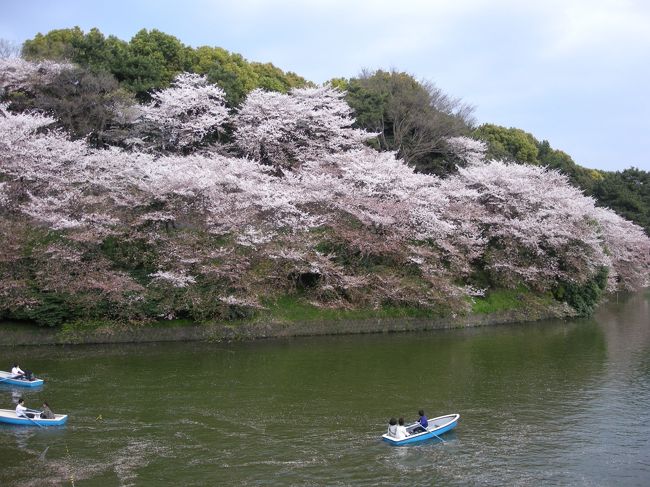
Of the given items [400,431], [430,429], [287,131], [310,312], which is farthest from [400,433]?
[287,131]

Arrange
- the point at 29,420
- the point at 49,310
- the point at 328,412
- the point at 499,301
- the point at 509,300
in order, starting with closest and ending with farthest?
the point at 29,420 < the point at 328,412 < the point at 49,310 < the point at 499,301 < the point at 509,300

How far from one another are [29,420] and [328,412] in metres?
8.58

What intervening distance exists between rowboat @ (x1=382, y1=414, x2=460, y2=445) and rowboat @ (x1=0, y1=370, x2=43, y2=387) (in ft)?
39.7

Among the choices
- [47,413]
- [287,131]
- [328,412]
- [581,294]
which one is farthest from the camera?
[287,131]

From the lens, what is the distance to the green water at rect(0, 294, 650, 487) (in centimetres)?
1319

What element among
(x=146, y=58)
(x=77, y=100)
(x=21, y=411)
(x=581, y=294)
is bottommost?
(x=21, y=411)

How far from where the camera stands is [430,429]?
1510 cm

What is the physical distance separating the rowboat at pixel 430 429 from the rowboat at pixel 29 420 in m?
9.10

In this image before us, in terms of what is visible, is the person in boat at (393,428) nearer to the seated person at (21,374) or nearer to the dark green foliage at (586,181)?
the seated person at (21,374)

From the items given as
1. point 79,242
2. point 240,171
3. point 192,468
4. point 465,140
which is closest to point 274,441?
point 192,468

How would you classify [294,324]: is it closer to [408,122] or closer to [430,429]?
[430,429]

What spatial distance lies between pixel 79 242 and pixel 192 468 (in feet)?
54.3

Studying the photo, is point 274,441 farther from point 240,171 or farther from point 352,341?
point 240,171

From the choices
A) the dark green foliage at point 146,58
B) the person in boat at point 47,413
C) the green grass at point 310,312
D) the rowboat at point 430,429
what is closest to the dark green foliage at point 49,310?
the green grass at point 310,312
